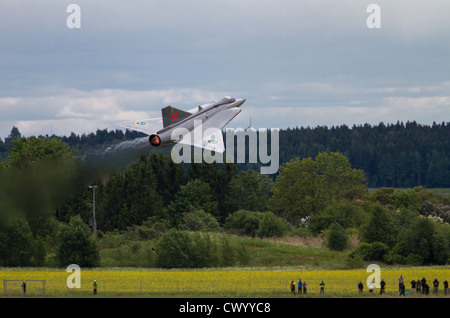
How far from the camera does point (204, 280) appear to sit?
70125 millimetres

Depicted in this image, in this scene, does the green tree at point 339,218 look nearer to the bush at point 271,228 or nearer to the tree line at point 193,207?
the tree line at point 193,207

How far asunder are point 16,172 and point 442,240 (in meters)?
52.6

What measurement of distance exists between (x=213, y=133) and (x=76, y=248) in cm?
3443

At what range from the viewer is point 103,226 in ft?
421

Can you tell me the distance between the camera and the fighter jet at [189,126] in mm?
58062

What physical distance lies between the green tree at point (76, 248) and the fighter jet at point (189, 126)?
28.1 m

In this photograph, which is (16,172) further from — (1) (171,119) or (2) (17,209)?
(1) (171,119)

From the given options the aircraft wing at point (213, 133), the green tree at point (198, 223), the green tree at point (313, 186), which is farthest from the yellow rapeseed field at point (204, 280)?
the green tree at point (313, 186)

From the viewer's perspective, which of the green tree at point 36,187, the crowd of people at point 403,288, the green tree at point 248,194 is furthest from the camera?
the green tree at point 248,194

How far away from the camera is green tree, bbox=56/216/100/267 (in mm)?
86500

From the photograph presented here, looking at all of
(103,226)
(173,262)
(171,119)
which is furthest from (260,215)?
(171,119)

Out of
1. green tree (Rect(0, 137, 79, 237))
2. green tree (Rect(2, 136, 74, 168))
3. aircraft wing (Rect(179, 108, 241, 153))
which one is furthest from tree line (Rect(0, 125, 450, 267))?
aircraft wing (Rect(179, 108, 241, 153))

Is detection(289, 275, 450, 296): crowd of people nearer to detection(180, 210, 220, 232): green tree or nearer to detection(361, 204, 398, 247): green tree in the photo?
detection(361, 204, 398, 247): green tree
